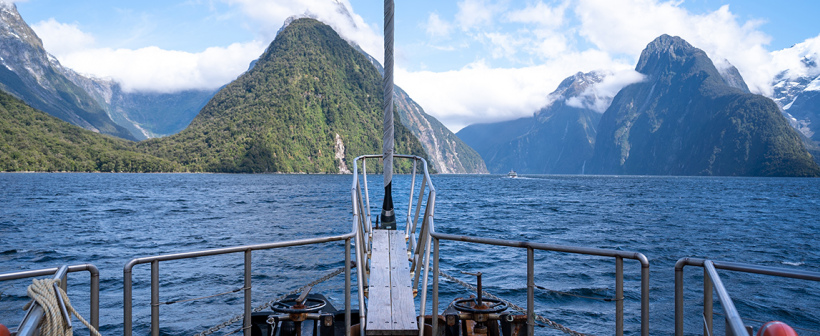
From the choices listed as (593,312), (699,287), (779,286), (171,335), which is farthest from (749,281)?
(171,335)

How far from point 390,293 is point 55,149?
179674 millimetres

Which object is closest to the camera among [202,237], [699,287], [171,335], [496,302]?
[496,302]

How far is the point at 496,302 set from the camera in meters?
6.97

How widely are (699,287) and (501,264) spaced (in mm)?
6647

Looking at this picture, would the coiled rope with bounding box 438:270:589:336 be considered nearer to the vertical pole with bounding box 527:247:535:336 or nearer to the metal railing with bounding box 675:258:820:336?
the vertical pole with bounding box 527:247:535:336

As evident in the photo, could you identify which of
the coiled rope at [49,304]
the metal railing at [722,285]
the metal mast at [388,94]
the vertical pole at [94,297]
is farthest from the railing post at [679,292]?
the metal mast at [388,94]

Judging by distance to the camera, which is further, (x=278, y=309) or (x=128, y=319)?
(x=278, y=309)

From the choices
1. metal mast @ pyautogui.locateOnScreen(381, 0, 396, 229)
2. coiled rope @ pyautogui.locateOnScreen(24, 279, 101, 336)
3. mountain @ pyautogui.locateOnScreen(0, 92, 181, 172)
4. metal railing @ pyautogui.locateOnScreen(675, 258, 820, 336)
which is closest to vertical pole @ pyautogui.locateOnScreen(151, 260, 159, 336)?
coiled rope @ pyautogui.locateOnScreen(24, 279, 101, 336)

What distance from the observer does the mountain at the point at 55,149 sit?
468 feet

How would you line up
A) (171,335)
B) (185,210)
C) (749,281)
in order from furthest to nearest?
(185,210) → (749,281) → (171,335)

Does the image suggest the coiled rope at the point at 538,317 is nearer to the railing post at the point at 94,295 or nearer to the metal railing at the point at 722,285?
the metal railing at the point at 722,285

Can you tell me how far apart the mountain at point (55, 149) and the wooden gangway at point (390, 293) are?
164291mm

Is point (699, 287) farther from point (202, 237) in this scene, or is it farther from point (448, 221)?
point (202, 237)

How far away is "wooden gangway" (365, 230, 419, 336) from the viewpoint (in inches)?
186
